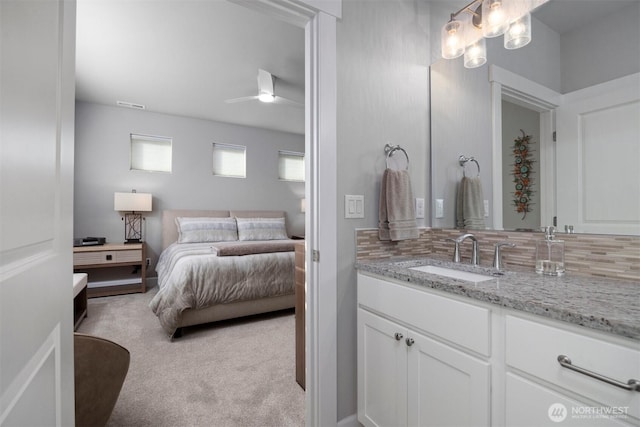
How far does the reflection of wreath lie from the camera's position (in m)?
1.37

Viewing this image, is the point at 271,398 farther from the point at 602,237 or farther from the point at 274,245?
the point at 602,237

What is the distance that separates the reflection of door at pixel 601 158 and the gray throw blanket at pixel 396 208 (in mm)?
628

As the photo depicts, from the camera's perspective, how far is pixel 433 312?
42.3 inches

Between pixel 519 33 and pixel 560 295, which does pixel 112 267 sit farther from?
pixel 519 33

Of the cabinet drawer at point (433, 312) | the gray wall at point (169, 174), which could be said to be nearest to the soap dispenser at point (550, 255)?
the cabinet drawer at point (433, 312)

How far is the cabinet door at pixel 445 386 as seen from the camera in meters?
0.93

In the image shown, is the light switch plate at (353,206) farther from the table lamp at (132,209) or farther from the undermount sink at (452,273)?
the table lamp at (132,209)

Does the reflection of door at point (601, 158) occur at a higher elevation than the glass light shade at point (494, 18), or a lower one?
lower

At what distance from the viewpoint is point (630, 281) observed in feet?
3.40

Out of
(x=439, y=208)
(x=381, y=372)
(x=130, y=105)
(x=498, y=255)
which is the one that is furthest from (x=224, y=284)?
(x=130, y=105)

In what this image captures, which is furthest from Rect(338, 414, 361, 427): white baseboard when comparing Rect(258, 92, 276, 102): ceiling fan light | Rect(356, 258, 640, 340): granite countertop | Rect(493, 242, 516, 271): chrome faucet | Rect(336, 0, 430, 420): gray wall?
Rect(258, 92, 276, 102): ceiling fan light

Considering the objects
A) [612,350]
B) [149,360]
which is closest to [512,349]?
[612,350]

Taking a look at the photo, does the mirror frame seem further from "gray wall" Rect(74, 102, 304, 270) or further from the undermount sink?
"gray wall" Rect(74, 102, 304, 270)

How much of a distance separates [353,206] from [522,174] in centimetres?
83
